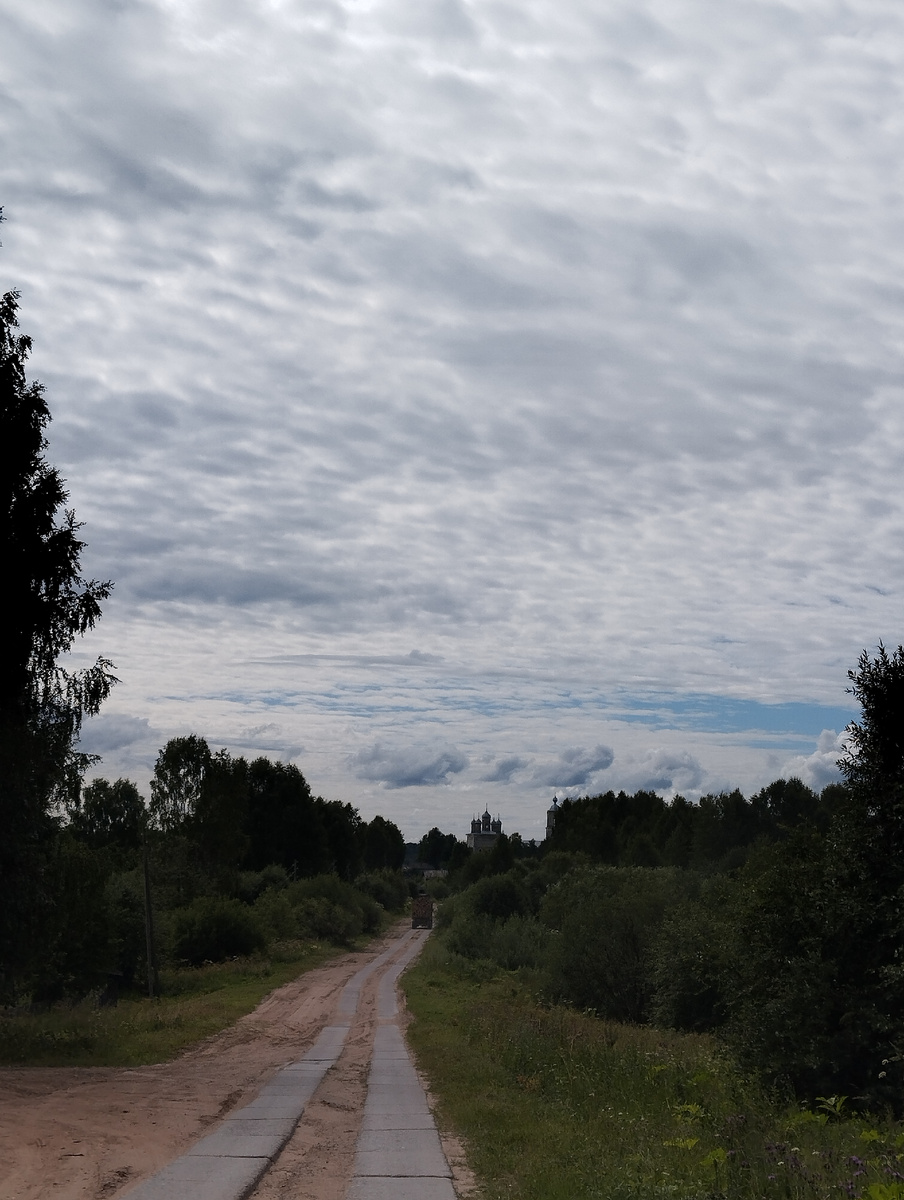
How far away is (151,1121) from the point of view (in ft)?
43.7

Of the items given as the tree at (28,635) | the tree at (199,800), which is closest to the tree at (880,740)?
the tree at (28,635)

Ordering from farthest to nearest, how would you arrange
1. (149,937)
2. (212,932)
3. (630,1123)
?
(212,932), (149,937), (630,1123)

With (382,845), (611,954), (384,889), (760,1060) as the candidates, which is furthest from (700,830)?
(382,845)

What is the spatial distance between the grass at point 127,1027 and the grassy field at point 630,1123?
5779mm

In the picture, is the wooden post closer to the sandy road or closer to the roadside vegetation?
the roadside vegetation

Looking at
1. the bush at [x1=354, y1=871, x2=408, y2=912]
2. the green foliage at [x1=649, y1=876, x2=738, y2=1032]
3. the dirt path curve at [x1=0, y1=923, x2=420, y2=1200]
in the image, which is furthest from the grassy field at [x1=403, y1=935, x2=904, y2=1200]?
the bush at [x1=354, y1=871, x2=408, y2=912]

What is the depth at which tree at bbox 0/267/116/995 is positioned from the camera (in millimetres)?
18047

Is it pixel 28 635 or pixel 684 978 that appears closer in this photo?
pixel 28 635

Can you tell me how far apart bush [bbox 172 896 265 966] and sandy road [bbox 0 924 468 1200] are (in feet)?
88.8

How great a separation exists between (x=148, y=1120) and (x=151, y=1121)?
0.25 feet

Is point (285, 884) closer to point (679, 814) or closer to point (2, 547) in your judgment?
point (679, 814)

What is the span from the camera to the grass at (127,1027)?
68.7 ft

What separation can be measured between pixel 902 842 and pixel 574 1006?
2256cm

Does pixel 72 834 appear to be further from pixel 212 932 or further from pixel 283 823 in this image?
pixel 283 823
